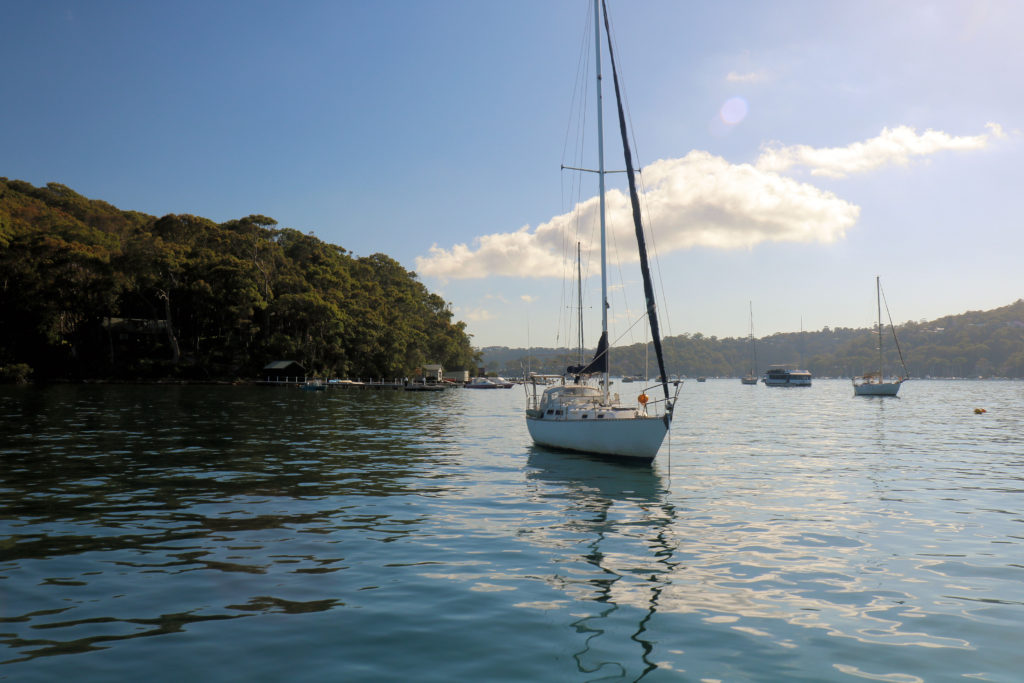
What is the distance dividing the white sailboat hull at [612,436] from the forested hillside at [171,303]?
81.5 meters

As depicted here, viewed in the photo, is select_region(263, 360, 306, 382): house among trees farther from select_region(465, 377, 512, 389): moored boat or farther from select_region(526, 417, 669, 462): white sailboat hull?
select_region(526, 417, 669, 462): white sailboat hull

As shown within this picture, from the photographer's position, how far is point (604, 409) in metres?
24.4

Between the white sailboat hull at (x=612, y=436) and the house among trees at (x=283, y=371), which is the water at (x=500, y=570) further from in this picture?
the house among trees at (x=283, y=371)

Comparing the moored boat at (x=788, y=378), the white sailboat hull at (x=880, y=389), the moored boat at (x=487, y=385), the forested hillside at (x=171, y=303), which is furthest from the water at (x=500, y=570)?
the moored boat at (x=788, y=378)

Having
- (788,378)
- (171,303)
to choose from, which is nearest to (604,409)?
(171,303)

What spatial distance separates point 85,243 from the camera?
90.4 meters

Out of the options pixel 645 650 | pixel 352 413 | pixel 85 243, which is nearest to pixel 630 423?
pixel 645 650

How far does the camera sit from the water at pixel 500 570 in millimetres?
6836

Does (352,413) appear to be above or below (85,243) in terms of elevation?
below

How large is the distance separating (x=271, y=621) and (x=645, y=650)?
457 centimetres

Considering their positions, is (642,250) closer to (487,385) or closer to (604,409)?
(604,409)

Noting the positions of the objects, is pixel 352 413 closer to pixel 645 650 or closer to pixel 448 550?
pixel 448 550

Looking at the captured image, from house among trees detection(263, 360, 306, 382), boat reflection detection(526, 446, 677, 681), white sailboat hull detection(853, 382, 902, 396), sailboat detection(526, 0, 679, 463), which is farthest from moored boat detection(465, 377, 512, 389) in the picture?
boat reflection detection(526, 446, 677, 681)

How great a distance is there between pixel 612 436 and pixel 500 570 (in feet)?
43.6
